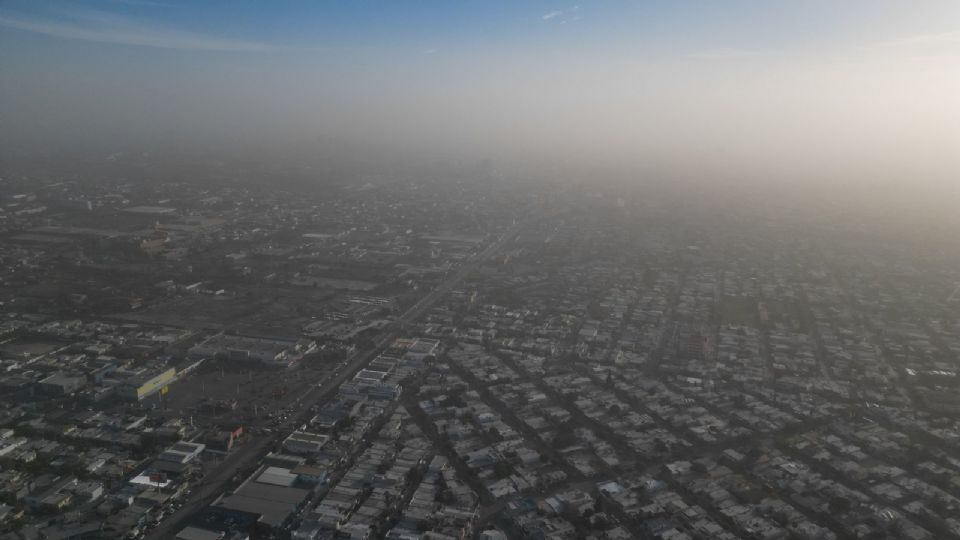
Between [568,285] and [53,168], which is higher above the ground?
[53,168]

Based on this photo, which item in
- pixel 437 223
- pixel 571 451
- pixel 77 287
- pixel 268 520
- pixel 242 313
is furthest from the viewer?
pixel 437 223

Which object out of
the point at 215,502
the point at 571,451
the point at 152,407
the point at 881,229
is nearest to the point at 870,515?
the point at 571,451

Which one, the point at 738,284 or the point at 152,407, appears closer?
the point at 152,407

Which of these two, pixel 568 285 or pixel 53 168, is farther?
pixel 53 168

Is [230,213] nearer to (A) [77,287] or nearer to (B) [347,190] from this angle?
(B) [347,190]

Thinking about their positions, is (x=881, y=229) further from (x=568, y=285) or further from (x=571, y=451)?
(x=571, y=451)

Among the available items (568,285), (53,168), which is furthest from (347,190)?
(568,285)

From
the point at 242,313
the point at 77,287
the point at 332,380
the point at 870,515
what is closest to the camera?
the point at 870,515

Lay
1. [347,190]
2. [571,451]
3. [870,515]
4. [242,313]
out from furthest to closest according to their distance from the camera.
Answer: [347,190]
[242,313]
[571,451]
[870,515]

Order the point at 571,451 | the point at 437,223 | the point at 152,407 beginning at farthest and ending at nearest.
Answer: the point at 437,223 → the point at 152,407 → the point at 571,451
